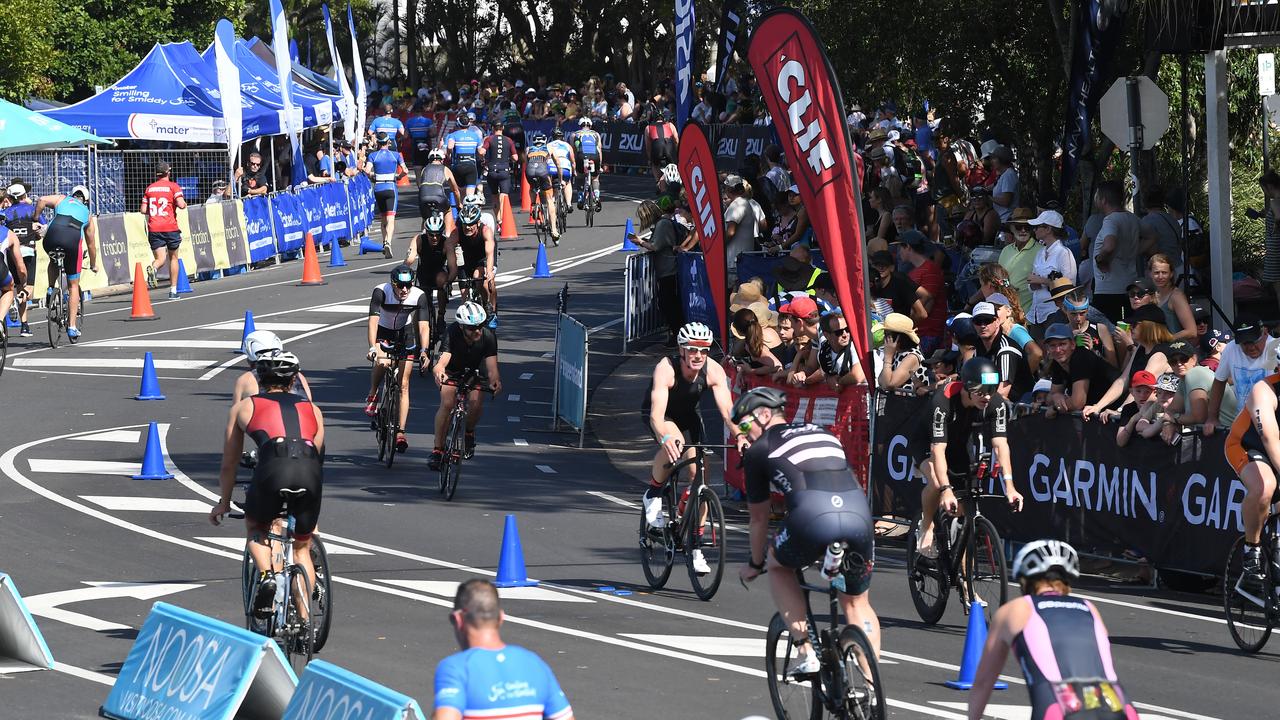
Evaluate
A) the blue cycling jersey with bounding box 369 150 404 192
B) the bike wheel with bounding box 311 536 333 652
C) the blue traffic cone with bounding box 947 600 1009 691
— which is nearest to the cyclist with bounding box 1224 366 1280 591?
the blue traffic cone with bounding box 947 600 1009 691

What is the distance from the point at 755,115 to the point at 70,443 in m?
25.5

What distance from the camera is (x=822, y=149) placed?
1428cm

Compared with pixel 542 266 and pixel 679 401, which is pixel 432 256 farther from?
pixel 542 266

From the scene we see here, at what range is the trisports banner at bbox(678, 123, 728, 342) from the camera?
688 inches

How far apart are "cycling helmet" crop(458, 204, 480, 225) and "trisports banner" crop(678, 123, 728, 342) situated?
456cm

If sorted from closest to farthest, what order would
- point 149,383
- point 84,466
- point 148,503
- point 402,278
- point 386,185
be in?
point 148,503 → point 84,466 → point 402,278 → point 149,383 → point 386,185

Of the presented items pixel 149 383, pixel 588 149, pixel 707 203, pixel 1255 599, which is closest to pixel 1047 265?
pixel 707 203

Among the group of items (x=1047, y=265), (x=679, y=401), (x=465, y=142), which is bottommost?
(x=679, y=401)

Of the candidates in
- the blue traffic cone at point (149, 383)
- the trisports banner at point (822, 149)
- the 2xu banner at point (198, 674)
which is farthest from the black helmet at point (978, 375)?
the blue traffic cone at point (149, 383)

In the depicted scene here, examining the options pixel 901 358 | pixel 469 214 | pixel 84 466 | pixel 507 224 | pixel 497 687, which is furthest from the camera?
pixel 507 224

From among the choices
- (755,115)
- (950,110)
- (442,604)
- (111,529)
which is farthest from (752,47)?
(755,115)

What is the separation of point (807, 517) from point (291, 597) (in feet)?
10.5

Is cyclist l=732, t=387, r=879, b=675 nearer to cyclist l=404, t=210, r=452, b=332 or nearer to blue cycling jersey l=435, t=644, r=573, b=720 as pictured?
blue cycling jersey l=435, t=644, r=573, b=720

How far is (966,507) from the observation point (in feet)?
40.5
